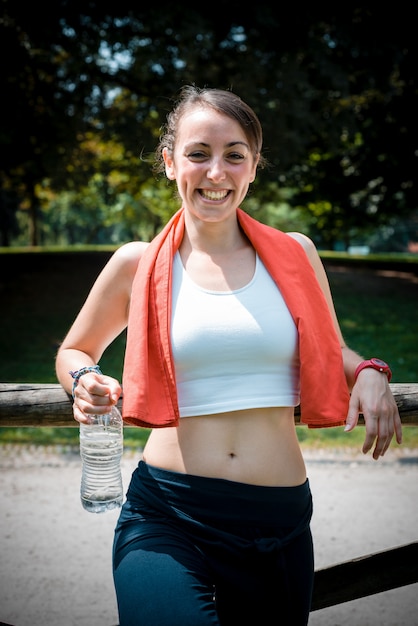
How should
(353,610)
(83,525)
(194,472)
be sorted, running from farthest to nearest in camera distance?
(83,525) < (353,610) < (194,472)

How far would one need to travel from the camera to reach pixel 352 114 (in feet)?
45.3

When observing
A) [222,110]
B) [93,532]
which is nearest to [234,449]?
[222,110]

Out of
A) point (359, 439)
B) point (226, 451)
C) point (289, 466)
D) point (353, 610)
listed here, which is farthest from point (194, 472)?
point (359, 439)

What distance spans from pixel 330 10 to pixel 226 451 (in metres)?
12.0

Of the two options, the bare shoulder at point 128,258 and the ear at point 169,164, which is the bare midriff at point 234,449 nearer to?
the bare shoulder at point 128,258

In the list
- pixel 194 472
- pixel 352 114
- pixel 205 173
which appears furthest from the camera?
pixel 352 114

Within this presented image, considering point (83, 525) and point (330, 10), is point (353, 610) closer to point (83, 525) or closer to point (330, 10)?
point (83, 525)

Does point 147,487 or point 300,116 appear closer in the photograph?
point 147,487

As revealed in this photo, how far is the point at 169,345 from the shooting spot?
6.68 ft

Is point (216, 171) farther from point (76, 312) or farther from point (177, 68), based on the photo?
point (76, 312)

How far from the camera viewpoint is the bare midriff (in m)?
1.99

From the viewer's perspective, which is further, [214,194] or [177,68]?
[177,68]

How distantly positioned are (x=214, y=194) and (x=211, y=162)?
0.11 meters

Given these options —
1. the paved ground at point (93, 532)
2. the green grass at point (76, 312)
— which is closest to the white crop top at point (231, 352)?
the paved ground at point (93, 532)
